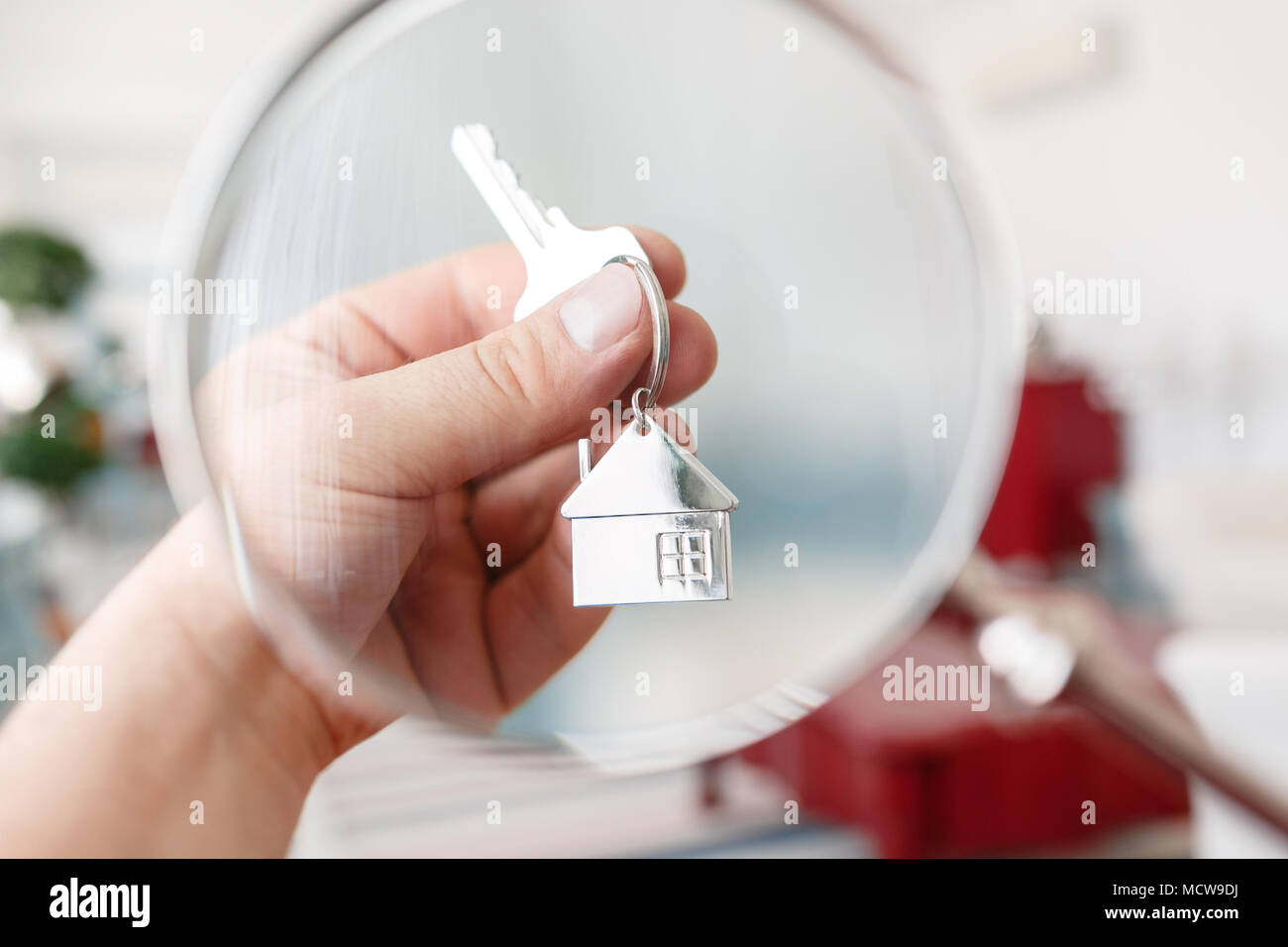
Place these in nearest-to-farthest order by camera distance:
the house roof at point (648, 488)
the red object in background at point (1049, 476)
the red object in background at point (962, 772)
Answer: the house roof at point (648, 488)
the red object in background at point (962, 772)
the red object in background at point (1049, 476)

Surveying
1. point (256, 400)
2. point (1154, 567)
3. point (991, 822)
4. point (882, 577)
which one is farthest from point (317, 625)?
point (1154, 567)

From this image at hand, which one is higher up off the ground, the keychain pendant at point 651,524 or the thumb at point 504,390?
the thumb at point 504,390

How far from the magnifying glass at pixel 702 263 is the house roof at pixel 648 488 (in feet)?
0.13

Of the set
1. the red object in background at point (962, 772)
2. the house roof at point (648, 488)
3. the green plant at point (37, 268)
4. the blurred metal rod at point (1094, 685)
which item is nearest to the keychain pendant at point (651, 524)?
the house roof at point (648, 488)

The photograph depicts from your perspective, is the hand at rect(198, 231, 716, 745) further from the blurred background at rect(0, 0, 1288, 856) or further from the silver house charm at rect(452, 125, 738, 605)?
the blurred background at rect(0, 0, 1288, 856)

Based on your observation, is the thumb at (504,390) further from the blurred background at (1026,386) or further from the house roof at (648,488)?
the blurred background at (1026,386)

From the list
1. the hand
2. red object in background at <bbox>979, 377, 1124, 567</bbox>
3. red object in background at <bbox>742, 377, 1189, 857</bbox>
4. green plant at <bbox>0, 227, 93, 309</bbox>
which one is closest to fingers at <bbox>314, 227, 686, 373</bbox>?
the hand

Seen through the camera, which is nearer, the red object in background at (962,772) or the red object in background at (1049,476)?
the red object in background at (962,772)

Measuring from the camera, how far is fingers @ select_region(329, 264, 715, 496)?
0.87 ft

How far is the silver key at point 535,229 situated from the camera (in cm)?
28

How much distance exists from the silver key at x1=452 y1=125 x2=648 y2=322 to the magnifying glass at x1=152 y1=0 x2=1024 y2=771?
0.03ft

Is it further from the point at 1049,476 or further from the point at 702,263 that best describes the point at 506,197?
the point at 1049,476

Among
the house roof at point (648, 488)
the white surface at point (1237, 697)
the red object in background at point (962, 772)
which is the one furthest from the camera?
the red object in background at point (962, 772)

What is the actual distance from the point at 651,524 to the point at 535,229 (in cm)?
9
